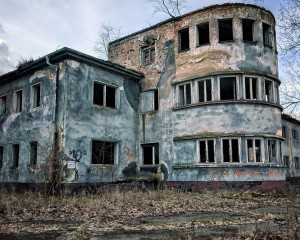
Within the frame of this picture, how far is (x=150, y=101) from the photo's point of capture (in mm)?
17625

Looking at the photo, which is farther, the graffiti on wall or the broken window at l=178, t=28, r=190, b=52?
the broken window at l=178, t=28, r=190, b=52

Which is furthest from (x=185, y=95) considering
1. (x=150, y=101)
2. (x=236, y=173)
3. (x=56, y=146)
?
(x=56, y=146)

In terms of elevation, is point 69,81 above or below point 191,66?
below

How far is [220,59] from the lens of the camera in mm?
15336

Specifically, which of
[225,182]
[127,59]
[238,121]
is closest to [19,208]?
[225,182]

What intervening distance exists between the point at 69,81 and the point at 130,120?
182 inches

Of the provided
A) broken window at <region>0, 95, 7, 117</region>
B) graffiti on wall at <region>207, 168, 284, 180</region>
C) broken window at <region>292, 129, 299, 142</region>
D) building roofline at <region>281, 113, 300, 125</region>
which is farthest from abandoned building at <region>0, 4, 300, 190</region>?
broken window at <region>292, 129, 299, 142</region>

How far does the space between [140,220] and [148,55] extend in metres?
12.7

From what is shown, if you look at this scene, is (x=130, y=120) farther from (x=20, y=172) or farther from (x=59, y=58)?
(x=20, y=172)

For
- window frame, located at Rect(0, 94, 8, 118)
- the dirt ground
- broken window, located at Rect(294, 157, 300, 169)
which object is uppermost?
window frame, located at Rect(0, 94, 8, 118)

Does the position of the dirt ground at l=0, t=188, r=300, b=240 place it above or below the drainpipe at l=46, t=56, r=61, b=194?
below

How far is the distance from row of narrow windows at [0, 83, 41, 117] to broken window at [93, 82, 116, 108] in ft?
9.69

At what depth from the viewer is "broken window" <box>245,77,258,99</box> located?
14977 millimetres

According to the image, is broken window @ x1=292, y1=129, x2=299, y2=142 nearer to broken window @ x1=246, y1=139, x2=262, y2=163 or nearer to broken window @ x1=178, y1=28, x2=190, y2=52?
broken window @ x1=246, y1=139, x2=262, y2=163
